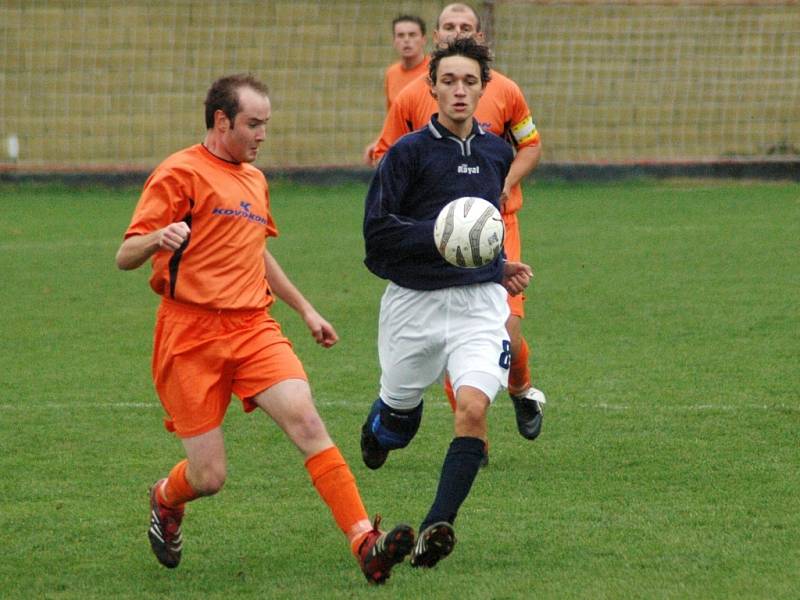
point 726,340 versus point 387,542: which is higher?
point 387,542

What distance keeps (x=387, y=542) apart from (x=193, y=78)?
17.4 meters

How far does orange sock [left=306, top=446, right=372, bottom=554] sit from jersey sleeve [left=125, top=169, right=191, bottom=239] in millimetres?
973

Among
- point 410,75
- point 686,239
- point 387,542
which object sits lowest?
point 686,239

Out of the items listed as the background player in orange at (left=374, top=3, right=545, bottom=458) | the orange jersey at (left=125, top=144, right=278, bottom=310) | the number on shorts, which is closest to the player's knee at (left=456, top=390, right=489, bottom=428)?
the number on shorts

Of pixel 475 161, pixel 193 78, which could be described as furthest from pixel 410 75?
pixel 193 78

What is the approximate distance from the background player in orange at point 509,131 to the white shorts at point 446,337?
128 centimetres

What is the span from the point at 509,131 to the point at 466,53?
183cm

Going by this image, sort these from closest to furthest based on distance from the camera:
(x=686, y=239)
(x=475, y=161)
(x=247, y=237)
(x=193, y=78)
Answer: (x=247, y=237) → (x=475, y=161) → (x=686, y=239) → (x=193, y=78)

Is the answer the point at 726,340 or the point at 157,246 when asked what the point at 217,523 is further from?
the point at 726,340

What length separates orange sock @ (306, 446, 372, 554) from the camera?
17.5 ft

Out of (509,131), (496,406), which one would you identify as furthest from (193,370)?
(496,406)

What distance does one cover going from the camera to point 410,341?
19.9 feet

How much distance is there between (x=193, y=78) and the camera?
21766 millimetres

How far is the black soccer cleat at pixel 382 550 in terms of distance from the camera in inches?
198
